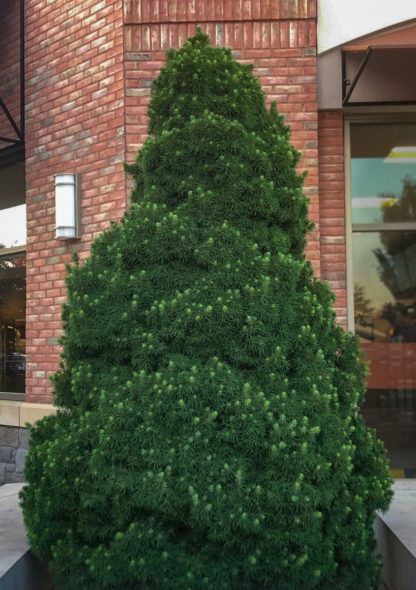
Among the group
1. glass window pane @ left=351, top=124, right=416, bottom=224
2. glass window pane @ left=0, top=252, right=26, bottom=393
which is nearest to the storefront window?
glass window pane @ left=0, top=252, right=26, bottom=393

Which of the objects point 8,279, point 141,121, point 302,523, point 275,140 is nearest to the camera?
point 302,523

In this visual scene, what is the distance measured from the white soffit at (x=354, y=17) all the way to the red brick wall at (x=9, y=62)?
3409 millimetres

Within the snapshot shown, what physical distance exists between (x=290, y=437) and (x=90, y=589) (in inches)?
43.1

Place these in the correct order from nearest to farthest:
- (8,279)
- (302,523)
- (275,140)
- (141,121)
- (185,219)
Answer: (302,523)
(185,219)
(275,140)
(141,121)
(8,279)

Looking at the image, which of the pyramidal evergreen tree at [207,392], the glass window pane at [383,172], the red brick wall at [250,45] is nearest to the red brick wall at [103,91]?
the red brick wall at [250,45]

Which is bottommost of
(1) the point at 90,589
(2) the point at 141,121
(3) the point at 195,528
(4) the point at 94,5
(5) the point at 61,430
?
(1) the point at 90,589

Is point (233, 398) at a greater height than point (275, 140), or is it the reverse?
point (275, 140)

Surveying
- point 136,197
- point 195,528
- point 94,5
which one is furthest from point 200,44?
point 94,5

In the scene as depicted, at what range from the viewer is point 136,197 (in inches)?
133

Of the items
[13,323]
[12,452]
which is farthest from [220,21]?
[12,452]

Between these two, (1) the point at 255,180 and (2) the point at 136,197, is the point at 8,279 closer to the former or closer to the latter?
(2) the point at 136,197

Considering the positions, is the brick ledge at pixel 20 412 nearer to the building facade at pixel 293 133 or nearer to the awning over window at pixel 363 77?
the building facade at pixel 293 133

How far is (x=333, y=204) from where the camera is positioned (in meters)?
5.83

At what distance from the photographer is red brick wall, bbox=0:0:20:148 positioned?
705 cm
